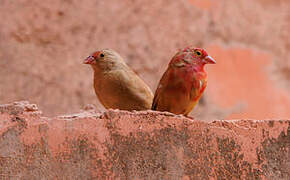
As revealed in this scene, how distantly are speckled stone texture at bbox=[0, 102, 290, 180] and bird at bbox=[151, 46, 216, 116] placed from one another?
34 cm

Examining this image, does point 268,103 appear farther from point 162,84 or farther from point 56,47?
point 162,84

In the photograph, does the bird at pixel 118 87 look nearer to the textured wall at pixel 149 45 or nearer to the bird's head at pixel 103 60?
the bird's head at pixel 103 60

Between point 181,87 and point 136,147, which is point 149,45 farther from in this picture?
point 136,147

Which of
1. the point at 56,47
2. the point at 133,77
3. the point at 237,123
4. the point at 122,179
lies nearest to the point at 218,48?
the point at 56,47

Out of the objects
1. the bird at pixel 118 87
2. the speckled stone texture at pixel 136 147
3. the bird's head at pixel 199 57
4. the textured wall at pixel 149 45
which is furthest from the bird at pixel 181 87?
the textured wall at pixel 149 45

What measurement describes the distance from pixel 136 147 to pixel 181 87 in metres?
0.48

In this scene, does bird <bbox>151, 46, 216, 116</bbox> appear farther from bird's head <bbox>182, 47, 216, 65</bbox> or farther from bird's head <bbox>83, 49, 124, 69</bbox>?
bird's head <bbox>83, 49, 124, 69</bbox>

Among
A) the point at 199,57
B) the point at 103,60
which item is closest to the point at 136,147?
the point at 199,57

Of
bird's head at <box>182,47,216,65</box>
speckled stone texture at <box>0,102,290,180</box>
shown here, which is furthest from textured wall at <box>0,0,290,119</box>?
speckled stone texture at <box>0,102,290,180</box>

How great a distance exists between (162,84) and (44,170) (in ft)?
2.30

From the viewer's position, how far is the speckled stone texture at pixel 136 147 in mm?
1460

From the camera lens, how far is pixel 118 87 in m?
2.16

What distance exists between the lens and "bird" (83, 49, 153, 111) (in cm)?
215

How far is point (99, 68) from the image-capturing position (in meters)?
2.28
